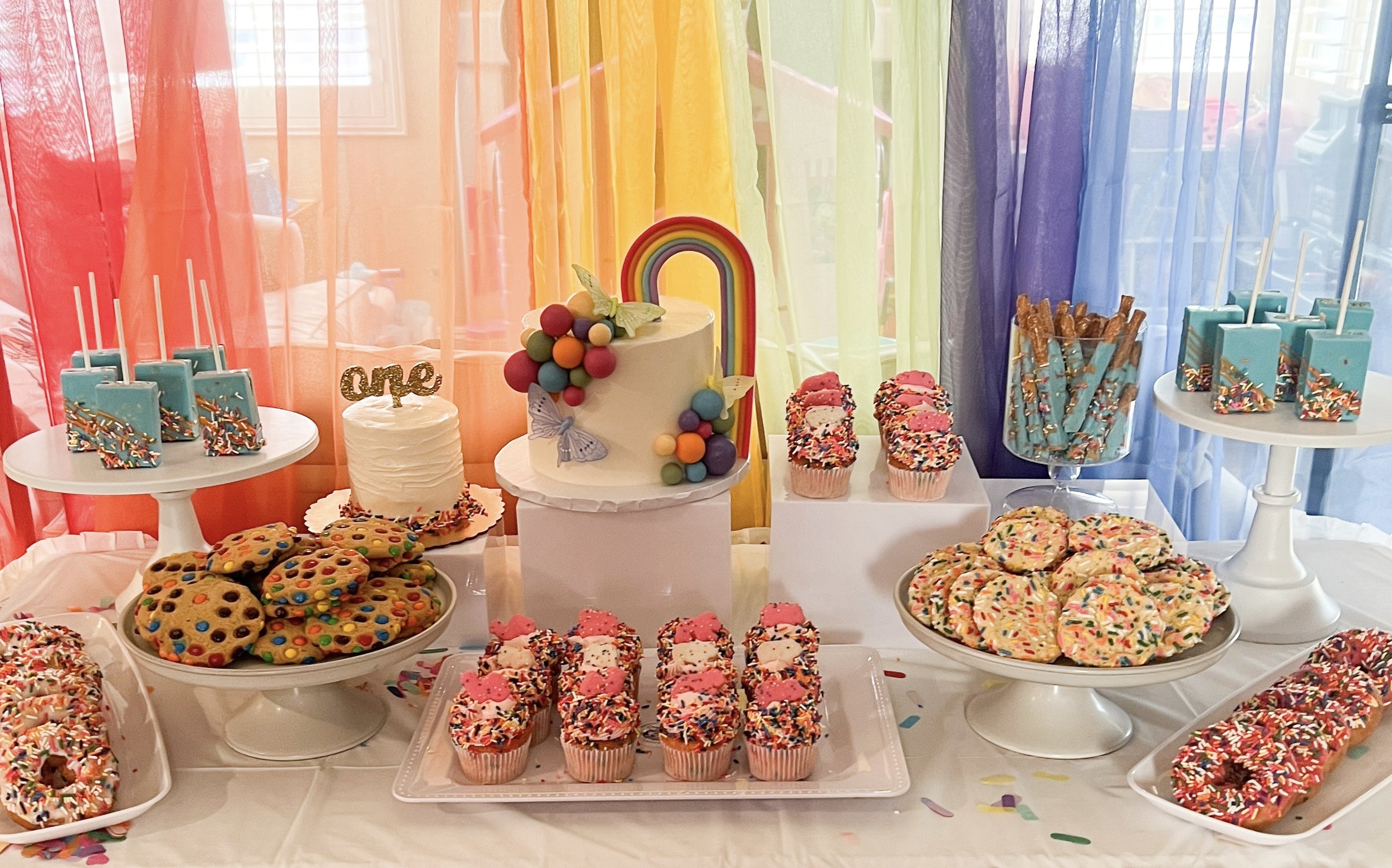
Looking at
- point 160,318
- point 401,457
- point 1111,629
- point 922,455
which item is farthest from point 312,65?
point 1111,629

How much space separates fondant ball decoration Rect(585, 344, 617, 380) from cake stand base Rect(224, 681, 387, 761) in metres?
0.46

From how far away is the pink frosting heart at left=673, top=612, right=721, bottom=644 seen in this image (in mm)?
1281

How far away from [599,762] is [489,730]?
11cm

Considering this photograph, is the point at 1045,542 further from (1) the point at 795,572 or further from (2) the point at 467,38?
(2) the point at 467,38

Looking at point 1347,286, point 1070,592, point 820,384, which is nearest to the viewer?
point 1070,592

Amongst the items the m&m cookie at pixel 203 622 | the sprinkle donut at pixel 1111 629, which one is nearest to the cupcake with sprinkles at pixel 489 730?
the m&m cookie at pixel 203 622

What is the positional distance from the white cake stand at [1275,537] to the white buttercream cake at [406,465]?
0.94 metres

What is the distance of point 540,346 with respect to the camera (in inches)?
54.9

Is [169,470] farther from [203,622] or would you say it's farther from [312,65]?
[312,65]

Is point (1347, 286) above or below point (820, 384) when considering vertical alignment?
above

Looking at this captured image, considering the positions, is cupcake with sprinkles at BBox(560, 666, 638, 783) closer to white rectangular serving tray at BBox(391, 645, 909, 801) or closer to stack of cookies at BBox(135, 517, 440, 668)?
white rectangular serving tray at BBox(391, 645, 909, 801)

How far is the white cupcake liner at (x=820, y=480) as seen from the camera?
1.50 m

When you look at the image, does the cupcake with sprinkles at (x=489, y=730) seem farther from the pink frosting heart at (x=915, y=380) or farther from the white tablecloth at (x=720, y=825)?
the pink frosting heart at (x=915, y=380)

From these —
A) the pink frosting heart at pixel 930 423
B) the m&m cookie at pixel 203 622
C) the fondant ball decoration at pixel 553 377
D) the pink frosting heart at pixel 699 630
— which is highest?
the fondant ball decoration at pixel 553 377
